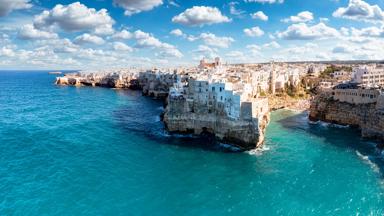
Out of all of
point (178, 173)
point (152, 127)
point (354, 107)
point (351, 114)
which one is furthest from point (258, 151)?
point (354, 107)

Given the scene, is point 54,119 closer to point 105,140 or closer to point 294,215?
point 105,140

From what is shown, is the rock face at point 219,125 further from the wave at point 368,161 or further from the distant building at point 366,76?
the distant building at point 366,76

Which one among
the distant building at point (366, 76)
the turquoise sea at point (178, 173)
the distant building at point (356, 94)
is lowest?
the turquoise sea at point (178, 173)

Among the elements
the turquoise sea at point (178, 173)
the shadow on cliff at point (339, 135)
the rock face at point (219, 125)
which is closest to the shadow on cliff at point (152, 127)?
the turquoise sea at point (178, 173)

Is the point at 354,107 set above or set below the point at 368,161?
above

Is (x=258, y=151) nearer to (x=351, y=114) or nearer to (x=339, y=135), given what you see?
(x=339, y=135)

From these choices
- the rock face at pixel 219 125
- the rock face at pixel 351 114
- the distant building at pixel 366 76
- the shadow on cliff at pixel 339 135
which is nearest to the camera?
the shadow on cliff at pixel 339 135

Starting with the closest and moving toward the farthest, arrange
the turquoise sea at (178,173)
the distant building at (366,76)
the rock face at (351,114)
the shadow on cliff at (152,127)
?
the turquoise sea at (178,173) → the shadow on cliff at (152,127) → the rock face at (351,114) → the distant building at (366,76)

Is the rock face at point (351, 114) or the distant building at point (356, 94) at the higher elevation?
the distant building at point (356, 94)
